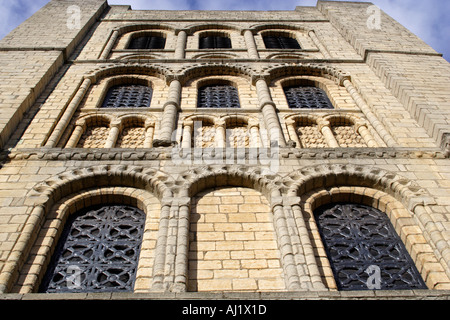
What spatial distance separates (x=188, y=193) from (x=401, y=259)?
3.12 metres

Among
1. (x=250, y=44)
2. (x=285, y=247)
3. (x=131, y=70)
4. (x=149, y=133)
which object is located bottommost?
(x=285, y=247)

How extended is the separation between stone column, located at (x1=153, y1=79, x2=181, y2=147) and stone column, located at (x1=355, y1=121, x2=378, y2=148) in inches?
→ 147

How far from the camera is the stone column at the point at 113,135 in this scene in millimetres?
8680

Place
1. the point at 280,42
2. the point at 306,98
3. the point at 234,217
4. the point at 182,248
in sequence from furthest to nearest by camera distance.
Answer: the point at 280,42
the point at 306,98
the point at 234,217
the point at 182,248

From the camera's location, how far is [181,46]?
14.1 m

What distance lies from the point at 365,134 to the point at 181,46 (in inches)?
274

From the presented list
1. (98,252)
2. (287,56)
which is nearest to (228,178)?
(98,252)

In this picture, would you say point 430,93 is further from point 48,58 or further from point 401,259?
point 48,58

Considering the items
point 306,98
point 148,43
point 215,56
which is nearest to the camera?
Result: point 306,98

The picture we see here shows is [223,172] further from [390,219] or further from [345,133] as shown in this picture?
[345,133]

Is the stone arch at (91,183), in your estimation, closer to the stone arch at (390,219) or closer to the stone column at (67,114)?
the stone column at (67,114)

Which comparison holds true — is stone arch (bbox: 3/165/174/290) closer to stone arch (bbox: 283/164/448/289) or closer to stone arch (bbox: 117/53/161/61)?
stone arch (bbox: 283/164/448/289)

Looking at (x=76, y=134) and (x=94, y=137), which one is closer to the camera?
(x=76, y=134)

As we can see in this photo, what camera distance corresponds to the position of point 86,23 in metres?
14.8
